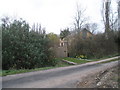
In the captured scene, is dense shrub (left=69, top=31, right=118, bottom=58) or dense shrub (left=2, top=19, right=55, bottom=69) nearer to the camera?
dense shrub (left=2, top=19, right=55, bottom=69)

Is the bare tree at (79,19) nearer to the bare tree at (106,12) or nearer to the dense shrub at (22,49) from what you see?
the bare tree at (106,12)

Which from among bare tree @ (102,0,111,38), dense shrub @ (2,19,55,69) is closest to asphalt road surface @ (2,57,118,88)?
dense shrub @ (2,19,55,69)

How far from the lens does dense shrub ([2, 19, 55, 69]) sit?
784cm

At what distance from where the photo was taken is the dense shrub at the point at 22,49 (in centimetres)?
784

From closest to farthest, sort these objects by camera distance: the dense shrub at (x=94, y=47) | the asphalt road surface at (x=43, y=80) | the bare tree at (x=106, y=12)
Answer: the asphalt road surface at (x=43, y=80) → the dense shrub at (x=94, y=47) → the bare tree at (x=106, y=12)

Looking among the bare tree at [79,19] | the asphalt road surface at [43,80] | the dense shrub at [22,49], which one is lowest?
the asphalt road surface at [43,80]

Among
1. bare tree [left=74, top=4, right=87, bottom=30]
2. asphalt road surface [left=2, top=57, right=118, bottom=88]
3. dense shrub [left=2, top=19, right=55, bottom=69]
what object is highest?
bare tree [left=74, top=4, right=87, bottom=30]

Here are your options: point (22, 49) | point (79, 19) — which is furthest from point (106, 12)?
point (22, 49)

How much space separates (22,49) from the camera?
27.0ft

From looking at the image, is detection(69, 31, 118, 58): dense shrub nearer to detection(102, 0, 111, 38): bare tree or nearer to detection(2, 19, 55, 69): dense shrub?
detection(102, 0, 111, 38): bare tree

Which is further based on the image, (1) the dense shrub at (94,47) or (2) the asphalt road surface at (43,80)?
(1) the dense shrub at (94,47)

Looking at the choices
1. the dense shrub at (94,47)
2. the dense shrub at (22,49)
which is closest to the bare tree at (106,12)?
the dense shrub at (94,47)

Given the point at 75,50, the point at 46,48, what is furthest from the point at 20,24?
the point at 75,50

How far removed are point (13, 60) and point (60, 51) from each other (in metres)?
7.86
